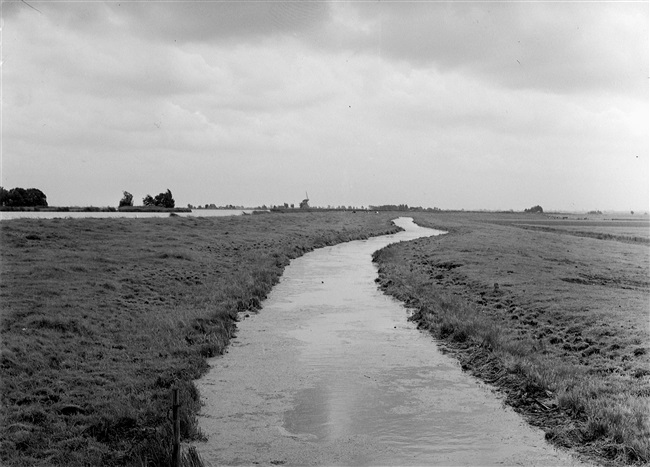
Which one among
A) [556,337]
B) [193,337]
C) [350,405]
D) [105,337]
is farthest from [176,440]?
[556,337]

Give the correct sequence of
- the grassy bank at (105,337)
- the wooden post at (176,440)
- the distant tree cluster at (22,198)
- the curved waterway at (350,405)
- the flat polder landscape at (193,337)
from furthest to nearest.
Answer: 1. the distant tree cluster at (22,198)
2. the flat polder landscape at (193,337)
3. the grassy bank at (105,337)
4. the curved waterway at (350,405)
5. the wooden post at (176,440)

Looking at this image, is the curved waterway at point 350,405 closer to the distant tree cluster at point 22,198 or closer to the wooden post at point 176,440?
the wooden post at point 176,440

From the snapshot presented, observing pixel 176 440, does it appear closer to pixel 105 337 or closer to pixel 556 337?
pixel 105 337

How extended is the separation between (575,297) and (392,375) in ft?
39.3

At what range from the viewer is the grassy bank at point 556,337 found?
31.2 ft

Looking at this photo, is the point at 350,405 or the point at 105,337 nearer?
the point at 350,405

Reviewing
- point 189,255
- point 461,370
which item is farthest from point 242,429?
point 189,255

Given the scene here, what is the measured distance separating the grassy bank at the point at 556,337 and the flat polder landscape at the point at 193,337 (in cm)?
5

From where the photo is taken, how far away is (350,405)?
36.4ft

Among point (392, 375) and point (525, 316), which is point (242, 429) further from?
point (525, 316)

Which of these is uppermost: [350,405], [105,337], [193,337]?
[105,337]

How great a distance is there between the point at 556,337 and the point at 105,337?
13.7 meters

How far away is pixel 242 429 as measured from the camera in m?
9.81

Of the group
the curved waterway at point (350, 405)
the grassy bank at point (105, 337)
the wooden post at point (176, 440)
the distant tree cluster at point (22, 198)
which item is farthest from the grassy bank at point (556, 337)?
→ the distant tree cluster at point (22, 198)
